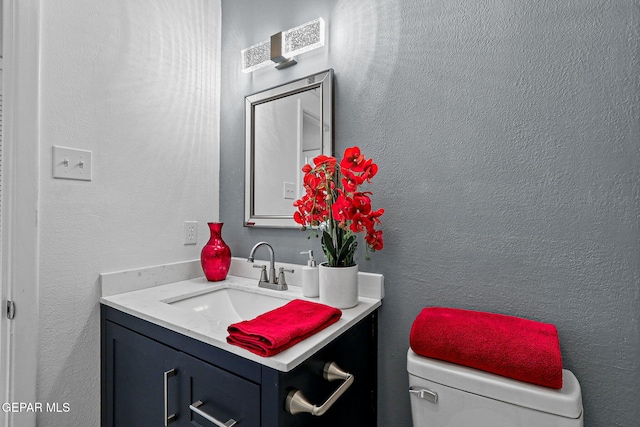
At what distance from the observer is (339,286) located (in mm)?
981

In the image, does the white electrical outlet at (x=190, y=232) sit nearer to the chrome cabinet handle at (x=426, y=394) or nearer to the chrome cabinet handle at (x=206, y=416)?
the chrome cabinet handle at (x=206, y=416)

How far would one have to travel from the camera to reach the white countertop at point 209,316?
708 millimetres

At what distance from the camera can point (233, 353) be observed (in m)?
0.74

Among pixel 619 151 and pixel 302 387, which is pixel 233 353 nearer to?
pixel 302 387

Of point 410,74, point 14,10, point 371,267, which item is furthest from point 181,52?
point 371,267

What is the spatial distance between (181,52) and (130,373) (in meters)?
1.31

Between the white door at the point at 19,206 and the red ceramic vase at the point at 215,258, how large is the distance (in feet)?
1.81

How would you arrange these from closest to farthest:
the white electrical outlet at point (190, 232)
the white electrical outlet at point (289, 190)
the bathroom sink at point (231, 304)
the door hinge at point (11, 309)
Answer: the door hinge at point (11, 309) < the bathroom sink at point (231, 304) < the white electrical outlet at point (289, 190) < the white electrical outlet at point (190, 232)

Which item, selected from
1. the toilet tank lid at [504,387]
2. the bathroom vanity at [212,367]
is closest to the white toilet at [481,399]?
the toilet tank lid at [504,387]

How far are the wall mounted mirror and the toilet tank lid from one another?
719mm

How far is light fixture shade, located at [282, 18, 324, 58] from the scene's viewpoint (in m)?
1.23

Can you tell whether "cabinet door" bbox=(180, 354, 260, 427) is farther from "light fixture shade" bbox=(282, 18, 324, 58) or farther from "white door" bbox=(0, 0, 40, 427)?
"light fixture shade" bbox=(282, 18, 324, 58)

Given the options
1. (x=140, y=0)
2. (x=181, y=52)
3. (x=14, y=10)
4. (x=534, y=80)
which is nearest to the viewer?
(x=534, y=80)

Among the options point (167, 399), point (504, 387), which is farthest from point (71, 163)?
point (504, 387)
